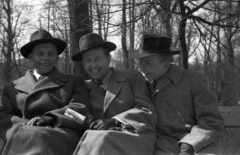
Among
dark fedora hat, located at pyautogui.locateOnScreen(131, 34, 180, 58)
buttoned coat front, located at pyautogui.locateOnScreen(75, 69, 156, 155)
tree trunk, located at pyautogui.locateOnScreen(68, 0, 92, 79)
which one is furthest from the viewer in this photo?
tree trunk, located at pyautogui.locateOnScreen(68, 0, 92, 79)

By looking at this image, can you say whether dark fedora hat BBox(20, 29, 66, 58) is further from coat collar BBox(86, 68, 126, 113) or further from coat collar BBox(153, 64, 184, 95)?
coat collar BBox(153, 64, 184, 95)

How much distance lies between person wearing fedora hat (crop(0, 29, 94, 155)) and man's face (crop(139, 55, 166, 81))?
0.68 metres

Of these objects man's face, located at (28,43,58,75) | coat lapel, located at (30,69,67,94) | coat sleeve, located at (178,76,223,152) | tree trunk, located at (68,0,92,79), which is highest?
tree trunk, located at (68,0,92,79)

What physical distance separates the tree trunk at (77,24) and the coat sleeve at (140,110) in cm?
176

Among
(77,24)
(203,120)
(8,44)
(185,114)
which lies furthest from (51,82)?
(8,44)

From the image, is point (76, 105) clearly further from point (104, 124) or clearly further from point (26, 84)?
point (26, 84)

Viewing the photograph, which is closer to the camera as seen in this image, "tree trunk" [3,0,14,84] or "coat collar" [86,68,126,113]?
"coat collar" [86,68,126,113]

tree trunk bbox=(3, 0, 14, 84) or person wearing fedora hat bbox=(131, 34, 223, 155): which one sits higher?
tree trunk bbox=(3, 0, 14, 84)

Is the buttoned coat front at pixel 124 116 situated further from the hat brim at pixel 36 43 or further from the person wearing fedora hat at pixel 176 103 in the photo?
the hat brim at pixel 36 43

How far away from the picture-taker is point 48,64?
3115 millimetres

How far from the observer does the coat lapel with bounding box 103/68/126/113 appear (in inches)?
116

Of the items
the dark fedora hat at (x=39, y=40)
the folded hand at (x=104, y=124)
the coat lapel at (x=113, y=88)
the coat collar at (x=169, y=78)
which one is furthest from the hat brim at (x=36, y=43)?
the coat collar at (x=169, y=78)

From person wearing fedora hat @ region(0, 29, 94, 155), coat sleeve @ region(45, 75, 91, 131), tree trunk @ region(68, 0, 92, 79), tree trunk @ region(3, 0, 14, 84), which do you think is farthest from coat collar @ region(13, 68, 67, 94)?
tree trunk @ region(3, 0, 14, 84)

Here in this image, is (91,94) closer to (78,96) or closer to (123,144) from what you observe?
(78,96)
